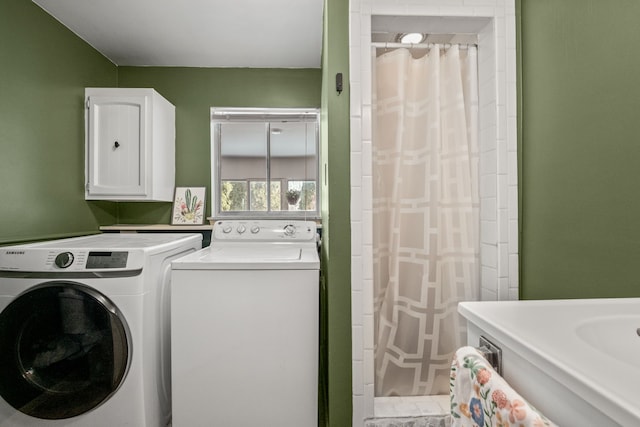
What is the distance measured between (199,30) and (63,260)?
164 cm

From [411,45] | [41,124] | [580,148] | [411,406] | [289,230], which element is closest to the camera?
[580,148]

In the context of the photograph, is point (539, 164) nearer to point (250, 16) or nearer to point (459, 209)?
point (459, 209)

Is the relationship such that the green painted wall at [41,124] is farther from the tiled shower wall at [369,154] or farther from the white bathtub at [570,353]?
the white bathtub at [570,353]

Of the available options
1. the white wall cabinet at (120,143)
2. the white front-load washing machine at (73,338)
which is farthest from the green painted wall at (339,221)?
the white wall cabinet at (120,143)

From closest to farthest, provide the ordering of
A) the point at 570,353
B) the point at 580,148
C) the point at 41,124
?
the point at 570,353, the point at 580,148, the point at 41,124

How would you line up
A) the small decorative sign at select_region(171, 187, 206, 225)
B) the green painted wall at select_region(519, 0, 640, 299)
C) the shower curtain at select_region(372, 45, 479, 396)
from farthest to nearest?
the small decorative sign at select_region(171, 187, 206, 225), the shower curtain at select_region(372, 45, 479, 396), the green painted wall at select_region(519, 0, 640, 299)

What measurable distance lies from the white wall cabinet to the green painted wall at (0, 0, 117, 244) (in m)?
0.10

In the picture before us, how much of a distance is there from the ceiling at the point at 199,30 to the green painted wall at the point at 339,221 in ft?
2.02

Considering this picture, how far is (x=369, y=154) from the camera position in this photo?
154cm

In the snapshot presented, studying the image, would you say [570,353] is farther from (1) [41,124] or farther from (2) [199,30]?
(1) [41,124]

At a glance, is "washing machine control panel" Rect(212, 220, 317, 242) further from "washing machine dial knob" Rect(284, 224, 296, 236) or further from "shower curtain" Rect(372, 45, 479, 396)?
"shower curtain" Rect(372, 45, 479, 396)

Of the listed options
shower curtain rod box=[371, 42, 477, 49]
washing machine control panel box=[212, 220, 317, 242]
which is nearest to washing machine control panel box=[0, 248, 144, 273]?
washing machine control panel box=[212, 220, 317, 242]

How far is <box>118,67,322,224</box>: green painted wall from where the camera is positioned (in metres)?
2.69

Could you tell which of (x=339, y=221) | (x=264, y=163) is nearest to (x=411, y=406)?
(x=339, y=221)
